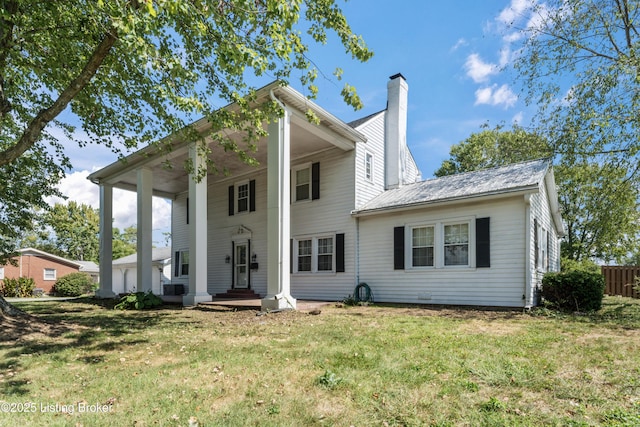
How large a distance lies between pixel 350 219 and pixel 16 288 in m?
26.2

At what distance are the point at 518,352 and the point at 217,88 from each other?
748 centimetres

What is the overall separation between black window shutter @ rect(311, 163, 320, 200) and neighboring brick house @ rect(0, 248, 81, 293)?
2718cm

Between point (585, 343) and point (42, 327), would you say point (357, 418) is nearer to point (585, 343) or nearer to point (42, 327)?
point (585, 343)

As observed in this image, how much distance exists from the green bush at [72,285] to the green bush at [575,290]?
89.6 feet

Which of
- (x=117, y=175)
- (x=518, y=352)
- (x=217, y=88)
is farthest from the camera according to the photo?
(x=117, y=175)

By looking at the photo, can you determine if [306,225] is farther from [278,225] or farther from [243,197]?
[278,225]

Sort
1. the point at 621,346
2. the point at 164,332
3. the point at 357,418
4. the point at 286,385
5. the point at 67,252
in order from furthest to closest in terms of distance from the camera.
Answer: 1. the point at 67,252
2. the point at 164,332
3. the point at 621,346
4. the point at 286,385
5. the point at 357,418

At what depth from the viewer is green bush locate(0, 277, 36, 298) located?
25.2 meters

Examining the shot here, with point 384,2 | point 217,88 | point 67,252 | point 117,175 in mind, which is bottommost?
point 67,252

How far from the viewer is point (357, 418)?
306cm

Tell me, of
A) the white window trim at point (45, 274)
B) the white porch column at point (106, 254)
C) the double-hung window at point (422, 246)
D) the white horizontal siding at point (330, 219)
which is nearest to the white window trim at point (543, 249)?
the double-hung window at point (422, 246)

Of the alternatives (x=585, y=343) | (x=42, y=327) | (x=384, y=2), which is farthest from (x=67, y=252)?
(x=585, y=343)

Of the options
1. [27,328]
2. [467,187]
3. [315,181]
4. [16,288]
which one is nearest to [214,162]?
[315,181]

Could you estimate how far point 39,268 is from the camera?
30.0 metres
